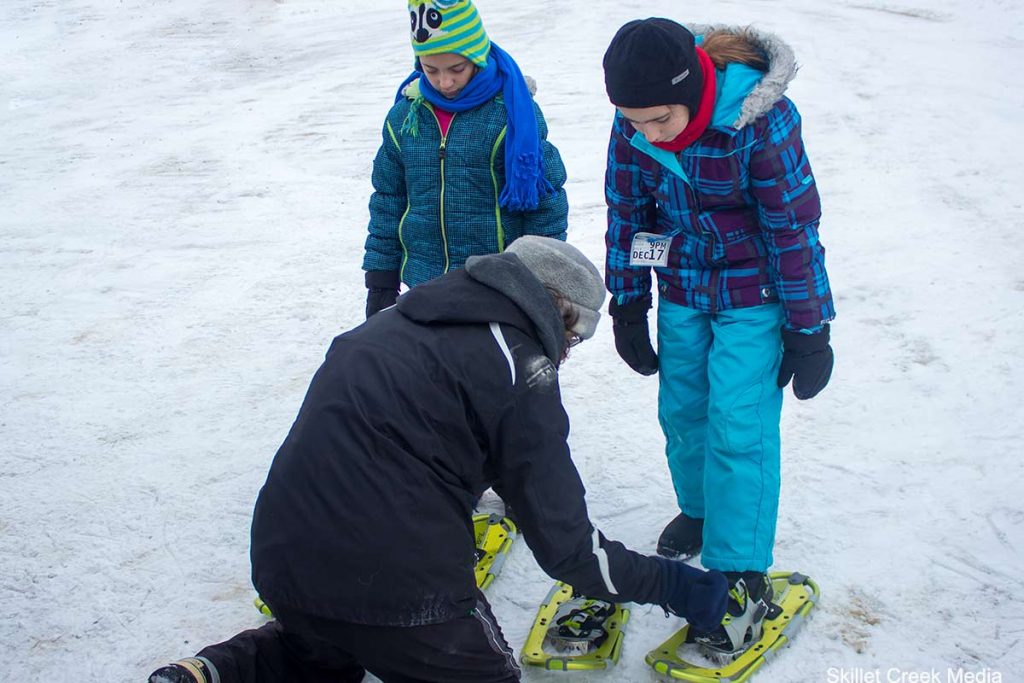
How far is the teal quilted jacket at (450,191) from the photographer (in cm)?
307

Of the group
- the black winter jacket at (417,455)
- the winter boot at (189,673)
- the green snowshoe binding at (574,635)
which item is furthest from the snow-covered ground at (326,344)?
the black winter jacket at (417,455)

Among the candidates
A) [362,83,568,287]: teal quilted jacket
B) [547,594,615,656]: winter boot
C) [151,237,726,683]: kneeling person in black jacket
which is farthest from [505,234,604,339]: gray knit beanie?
[547,594,615,656]: winter boot

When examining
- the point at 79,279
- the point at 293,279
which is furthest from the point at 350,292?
the point at 79,279

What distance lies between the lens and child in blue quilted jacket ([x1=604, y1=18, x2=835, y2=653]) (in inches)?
97.4

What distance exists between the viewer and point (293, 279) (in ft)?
17.9

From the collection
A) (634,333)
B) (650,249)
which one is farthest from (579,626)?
(650,249)

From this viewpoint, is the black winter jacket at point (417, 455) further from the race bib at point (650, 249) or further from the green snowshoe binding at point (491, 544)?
the green snowshoe binding at point (491, 544)

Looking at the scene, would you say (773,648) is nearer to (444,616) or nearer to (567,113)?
(444,616)

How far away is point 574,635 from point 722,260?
3.94 ft

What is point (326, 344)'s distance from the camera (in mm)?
4762

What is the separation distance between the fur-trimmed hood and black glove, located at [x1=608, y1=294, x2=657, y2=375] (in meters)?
0.73

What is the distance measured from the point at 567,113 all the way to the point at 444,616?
245 inches

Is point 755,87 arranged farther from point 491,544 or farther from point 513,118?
point 491,544

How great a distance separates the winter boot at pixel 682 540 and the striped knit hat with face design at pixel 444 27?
1.69 meters
